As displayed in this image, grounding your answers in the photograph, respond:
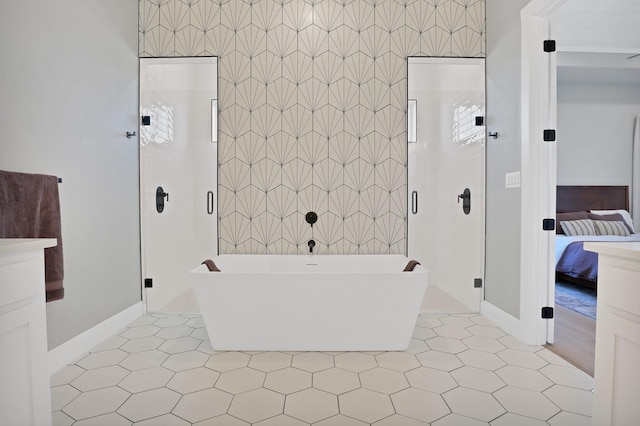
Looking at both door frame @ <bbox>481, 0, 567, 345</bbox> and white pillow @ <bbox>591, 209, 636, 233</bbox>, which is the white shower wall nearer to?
door frame @ <bbox>481, 0, 567, 345</bbox>

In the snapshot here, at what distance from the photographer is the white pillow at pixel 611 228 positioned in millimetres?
4746

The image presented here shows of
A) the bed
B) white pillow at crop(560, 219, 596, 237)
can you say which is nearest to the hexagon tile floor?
the bed

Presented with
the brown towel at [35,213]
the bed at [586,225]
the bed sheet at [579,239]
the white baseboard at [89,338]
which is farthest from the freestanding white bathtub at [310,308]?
the bed sheet at [579,239]

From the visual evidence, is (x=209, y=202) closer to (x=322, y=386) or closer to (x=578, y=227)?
(x=322, y=386)

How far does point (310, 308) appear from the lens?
7.47 feet

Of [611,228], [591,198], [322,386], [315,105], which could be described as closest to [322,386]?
[322,386]

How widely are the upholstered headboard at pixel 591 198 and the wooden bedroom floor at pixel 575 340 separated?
2896mm

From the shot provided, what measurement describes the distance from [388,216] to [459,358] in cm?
124

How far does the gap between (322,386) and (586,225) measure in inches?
178

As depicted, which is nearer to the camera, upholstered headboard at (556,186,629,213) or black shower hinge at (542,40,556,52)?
black shower hinge at (542,40,556,52)

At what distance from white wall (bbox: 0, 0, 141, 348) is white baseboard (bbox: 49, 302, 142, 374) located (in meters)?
0.05

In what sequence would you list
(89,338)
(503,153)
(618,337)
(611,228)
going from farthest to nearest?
(611,228) → (503,153) → (89,338) → (618,337)

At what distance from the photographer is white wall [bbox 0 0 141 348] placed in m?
1.84

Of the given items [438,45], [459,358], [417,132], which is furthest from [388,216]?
[438,45]
